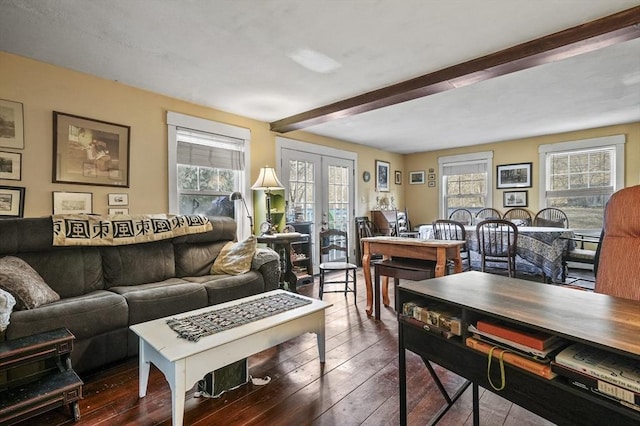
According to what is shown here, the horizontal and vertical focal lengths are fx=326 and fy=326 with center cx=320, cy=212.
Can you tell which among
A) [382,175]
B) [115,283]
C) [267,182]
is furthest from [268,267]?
[382,175]

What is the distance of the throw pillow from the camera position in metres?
2.03

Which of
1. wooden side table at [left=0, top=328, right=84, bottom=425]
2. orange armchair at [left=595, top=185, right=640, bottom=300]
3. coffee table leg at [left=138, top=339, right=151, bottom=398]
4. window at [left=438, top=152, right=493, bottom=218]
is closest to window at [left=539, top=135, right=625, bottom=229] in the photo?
window at [left=438, top=152, right=493, bottom=218]

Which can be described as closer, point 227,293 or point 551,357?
point 551,357

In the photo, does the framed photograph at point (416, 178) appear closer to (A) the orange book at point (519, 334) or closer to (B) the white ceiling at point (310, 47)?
(B) the white ceiling at point (310, 47)

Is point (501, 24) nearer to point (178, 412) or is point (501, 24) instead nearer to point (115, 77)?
point (178, 412)

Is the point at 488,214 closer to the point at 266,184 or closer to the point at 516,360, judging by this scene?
the point at 266,184

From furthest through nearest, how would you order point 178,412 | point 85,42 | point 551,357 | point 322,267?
point 322,267, point 85,42, point 178,412, point 551,357

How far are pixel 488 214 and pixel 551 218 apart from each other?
1000 mm

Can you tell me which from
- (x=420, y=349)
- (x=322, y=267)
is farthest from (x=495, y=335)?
(x=322, y=267)

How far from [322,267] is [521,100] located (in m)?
3.01

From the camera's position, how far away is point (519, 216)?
5.85 metres

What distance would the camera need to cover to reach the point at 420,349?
1.40 meters

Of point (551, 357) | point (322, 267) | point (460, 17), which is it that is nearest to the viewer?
point (551, 357)

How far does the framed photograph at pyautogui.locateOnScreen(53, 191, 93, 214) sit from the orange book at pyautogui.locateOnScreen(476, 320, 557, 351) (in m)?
3.30
